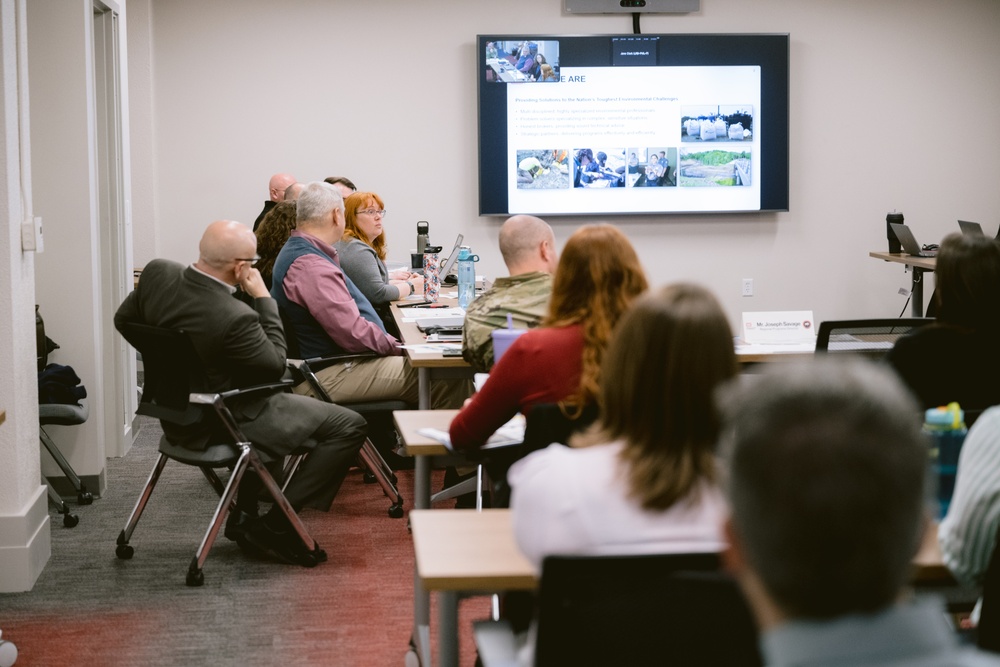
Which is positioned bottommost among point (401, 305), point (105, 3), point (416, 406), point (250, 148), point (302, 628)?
point (302, 628)

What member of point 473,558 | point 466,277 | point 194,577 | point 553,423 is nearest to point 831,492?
point 473,558

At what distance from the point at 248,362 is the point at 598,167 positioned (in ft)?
15.3

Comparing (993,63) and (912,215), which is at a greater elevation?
(993,63)

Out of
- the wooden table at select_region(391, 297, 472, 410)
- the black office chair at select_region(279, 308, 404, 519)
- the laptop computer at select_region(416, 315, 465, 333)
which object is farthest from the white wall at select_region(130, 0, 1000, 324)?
the wooden table at select_region(391, 297, 472, 410)

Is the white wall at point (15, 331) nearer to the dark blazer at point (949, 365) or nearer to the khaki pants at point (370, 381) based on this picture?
the khaki pants at point (370, 381)

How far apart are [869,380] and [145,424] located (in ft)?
20.0

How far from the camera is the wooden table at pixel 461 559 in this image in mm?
1906

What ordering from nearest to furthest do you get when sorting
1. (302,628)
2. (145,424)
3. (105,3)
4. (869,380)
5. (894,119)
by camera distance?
(869,380) < (302,628) < (105,3) < (145,424) < (894,119)

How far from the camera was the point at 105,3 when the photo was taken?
5.40 metres

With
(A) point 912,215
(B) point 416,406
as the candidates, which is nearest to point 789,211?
(A) point 912,215

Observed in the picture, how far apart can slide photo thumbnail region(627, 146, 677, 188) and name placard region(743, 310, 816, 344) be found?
3.95 meters

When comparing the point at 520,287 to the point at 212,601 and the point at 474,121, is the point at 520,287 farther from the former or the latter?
the point at 474,121

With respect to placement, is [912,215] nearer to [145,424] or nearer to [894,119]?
[894,119]

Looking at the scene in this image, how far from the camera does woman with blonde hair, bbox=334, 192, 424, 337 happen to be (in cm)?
556
